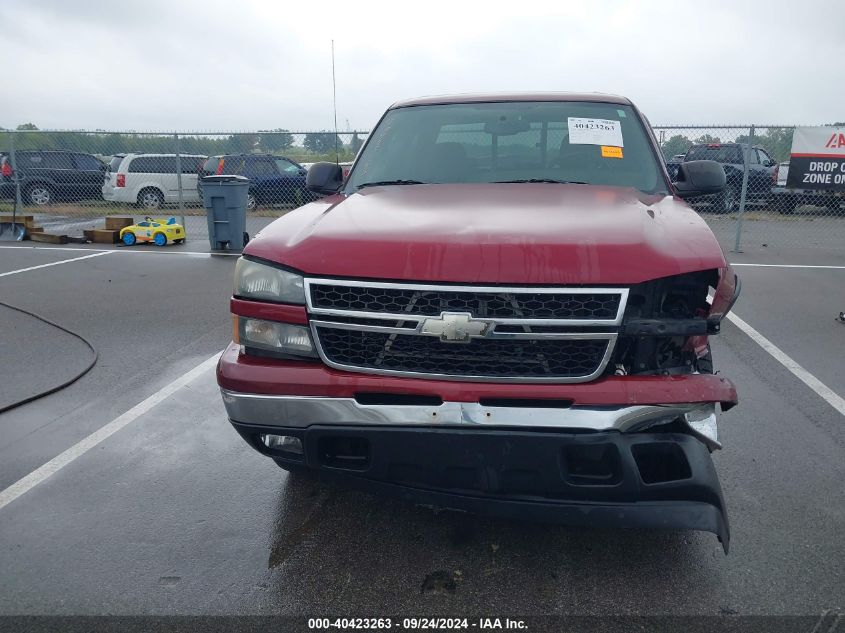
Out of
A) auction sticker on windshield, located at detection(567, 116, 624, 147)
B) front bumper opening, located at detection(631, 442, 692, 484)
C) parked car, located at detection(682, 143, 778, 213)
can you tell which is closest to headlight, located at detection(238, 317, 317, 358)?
front bumper opening, located at detection(631, 442, 692, 484)

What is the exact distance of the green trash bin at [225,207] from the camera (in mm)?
10633

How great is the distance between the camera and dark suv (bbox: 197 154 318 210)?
16500mm

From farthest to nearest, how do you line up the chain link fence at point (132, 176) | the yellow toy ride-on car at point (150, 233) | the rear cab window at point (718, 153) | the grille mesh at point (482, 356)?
the rear cab window at point (718, 153), the chain link fence at point (132, 176), the yellow toy ride-on car at point (150, 233), the grille mesh at point (482, 356)

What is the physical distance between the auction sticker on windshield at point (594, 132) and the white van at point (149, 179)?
47.3 ft

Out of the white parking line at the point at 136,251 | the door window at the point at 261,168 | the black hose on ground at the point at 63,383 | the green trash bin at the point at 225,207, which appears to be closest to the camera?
the black hose on ground at the point at 63,383

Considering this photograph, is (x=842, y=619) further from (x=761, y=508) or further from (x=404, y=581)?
(x=404, y=581)

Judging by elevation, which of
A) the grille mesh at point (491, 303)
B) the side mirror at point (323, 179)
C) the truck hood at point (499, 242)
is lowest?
the grille mesh at point (491, 303)

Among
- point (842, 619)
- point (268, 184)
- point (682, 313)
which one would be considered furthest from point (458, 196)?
point (268, 184)

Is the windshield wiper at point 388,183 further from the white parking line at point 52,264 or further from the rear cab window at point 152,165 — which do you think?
the rear cab window at point 152,165

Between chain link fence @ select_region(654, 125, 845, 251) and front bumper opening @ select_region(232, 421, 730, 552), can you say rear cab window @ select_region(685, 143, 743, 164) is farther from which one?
front bumper opening @ select_region(232, 421, 730, 552)

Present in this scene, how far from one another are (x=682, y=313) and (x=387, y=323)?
1.04 meters

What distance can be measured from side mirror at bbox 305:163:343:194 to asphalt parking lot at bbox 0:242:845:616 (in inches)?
61.0

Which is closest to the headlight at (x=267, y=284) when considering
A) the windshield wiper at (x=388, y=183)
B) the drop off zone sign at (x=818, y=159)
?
the windshield wiper at (x=388, y=183)

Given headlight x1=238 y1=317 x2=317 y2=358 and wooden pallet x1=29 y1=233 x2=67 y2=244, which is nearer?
headlight x1=238 y1=317 x2=317 y2=358
